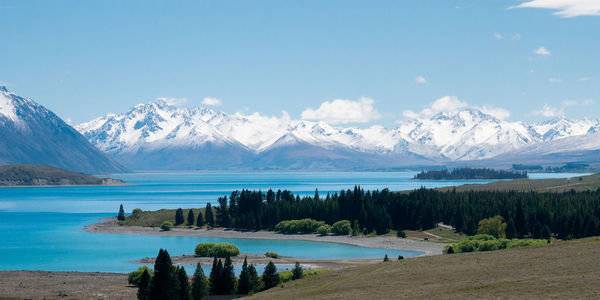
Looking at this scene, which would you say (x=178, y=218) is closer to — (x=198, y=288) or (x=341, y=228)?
(x=341, y=228)

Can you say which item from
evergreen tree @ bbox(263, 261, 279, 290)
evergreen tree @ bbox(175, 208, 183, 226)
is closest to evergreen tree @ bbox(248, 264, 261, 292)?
evergreen tree @ bbox(263, 261, 279, 290)

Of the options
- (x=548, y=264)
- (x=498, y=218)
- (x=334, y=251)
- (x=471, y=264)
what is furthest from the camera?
(x=498, y=218)

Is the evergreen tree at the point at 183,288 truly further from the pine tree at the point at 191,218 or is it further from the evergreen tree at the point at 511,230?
the pine tree at the point at 191,218

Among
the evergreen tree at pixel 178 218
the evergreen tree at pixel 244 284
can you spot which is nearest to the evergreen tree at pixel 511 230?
the evergreen tree at pixel 244 284

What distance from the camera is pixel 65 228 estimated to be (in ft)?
596

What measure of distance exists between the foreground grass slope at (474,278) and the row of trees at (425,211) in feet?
218

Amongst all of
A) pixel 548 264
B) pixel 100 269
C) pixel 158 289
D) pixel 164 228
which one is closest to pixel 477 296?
pixel 548 264

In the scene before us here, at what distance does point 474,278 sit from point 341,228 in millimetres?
102708

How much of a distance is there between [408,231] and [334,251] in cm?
3246

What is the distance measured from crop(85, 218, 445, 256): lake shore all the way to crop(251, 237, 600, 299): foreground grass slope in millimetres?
53515

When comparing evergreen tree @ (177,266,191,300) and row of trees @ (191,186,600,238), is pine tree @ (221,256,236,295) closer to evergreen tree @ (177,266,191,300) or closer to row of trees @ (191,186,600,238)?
evergreen tree @ (177,266,191,300)

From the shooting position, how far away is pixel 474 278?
6153cm

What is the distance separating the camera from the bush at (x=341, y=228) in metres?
164

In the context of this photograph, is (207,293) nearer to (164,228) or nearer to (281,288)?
(281,288)
